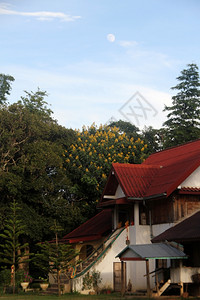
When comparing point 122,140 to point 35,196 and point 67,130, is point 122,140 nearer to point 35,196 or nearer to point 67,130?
point 67,130

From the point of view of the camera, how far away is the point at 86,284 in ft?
80.6

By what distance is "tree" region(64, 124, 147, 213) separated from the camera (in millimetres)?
37188

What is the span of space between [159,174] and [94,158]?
12288 mm

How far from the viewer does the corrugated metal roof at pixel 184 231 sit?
19.6 meters

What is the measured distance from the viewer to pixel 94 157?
124 feet

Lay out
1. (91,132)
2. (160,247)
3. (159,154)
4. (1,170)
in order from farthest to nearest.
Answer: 1. (91,132)
2. (1,170)
3. (159,154)
4. (160,247)

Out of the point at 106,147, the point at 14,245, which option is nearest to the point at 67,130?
the point at 106,147

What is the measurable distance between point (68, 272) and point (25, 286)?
11.8 feet

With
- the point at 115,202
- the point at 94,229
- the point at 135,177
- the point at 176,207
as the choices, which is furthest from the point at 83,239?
the point at 176,207

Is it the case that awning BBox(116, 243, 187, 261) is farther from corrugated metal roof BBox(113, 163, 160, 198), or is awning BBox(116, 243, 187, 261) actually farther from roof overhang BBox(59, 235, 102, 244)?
roof overhang BBox(59, 235, 102, 244)

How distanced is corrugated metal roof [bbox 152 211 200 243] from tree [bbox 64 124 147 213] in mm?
14689

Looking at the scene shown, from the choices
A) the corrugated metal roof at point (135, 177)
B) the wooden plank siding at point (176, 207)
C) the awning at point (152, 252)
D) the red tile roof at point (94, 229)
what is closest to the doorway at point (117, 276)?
the red tile roof at point (94, 229)

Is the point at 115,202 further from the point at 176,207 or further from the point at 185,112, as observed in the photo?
the point at 185,112

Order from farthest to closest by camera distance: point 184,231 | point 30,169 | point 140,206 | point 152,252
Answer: point 30,169 → point 140,206 → point 184,231 → point 152,252
